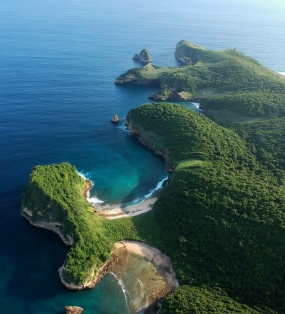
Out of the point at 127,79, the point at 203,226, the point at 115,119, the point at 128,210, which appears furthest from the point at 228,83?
the point at 203,226

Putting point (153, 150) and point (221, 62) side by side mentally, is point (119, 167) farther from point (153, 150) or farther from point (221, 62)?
point (221, 62)

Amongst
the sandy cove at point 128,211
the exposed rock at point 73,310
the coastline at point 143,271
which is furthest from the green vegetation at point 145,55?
the exposed rock at point 73,310

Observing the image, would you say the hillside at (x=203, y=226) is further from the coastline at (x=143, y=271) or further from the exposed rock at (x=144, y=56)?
the exposed rock at (x=144, y=56)

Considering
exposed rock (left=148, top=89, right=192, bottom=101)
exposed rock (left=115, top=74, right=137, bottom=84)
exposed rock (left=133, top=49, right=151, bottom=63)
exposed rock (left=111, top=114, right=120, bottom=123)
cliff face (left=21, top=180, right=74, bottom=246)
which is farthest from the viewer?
exposed rock (left=133, top=49, right=151, bottom=63)

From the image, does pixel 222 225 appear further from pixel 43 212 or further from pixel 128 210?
pixel 43 212

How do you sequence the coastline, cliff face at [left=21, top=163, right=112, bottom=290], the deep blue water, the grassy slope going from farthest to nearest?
the grassy slope
cliff face at [left=21, top=163, right=112, bottom=290]
the deep blue water
the coastline

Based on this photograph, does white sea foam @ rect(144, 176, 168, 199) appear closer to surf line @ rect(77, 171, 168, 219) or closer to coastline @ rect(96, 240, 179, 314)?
surf line @ rect(77, 171, 168, 219)

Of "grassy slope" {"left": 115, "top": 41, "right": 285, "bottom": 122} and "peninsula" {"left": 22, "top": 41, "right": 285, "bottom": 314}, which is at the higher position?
"grassy slope" {"left": 115, "top": 41, "right": 285, "bottom": 122}

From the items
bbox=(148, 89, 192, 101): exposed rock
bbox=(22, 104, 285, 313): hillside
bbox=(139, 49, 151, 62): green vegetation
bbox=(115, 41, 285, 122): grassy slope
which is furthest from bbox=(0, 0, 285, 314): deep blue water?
bbox=(115, 41, 285, 122): grassy slope

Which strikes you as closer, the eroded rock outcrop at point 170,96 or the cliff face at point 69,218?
the cliff face at point 69,218
